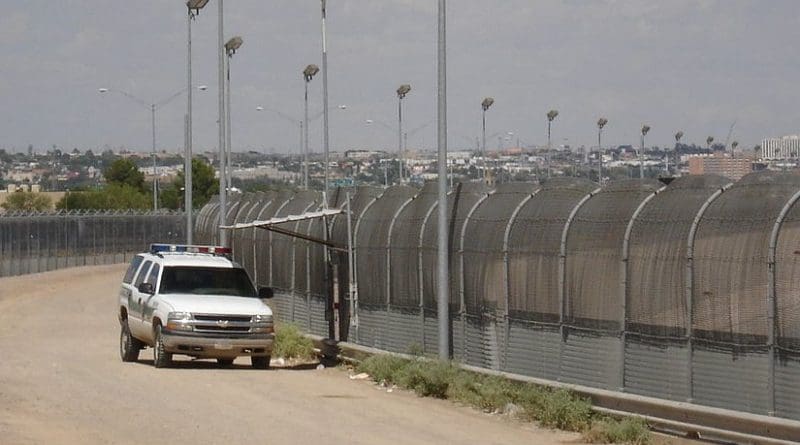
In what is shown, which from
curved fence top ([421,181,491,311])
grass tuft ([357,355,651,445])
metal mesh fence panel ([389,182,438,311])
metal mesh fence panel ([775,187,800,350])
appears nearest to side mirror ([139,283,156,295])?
grass tuft ([357,355,651,445])

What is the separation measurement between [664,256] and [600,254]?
1.50m

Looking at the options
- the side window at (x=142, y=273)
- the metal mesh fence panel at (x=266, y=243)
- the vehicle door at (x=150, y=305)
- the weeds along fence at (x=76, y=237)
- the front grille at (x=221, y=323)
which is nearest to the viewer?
the front grille at (x=221, y=323)

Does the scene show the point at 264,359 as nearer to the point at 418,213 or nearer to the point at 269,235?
the point at 418,213

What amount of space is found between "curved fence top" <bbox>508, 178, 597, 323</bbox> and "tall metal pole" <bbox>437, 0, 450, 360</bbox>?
4.61ft

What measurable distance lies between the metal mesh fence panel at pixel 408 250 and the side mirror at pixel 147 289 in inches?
162

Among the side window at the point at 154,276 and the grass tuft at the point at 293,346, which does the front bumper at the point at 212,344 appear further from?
the grass tuft at the point at 293,346

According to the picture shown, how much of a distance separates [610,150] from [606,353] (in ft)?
343

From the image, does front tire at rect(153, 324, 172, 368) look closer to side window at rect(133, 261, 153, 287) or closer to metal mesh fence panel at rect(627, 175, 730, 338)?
side window at rect(133, 261, 153, 287)

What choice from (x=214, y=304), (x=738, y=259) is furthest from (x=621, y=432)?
(x=214, y=304)

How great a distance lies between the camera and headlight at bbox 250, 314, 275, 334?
81.0 feet

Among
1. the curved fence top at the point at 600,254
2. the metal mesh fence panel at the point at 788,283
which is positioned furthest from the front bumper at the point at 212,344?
the metal mesh fence panel at the point at 788,283

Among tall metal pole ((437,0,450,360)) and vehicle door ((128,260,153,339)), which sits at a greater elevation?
tall metal pole ((437,0,450,360))

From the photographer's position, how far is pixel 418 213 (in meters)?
24.5

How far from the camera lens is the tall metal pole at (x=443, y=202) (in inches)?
861
